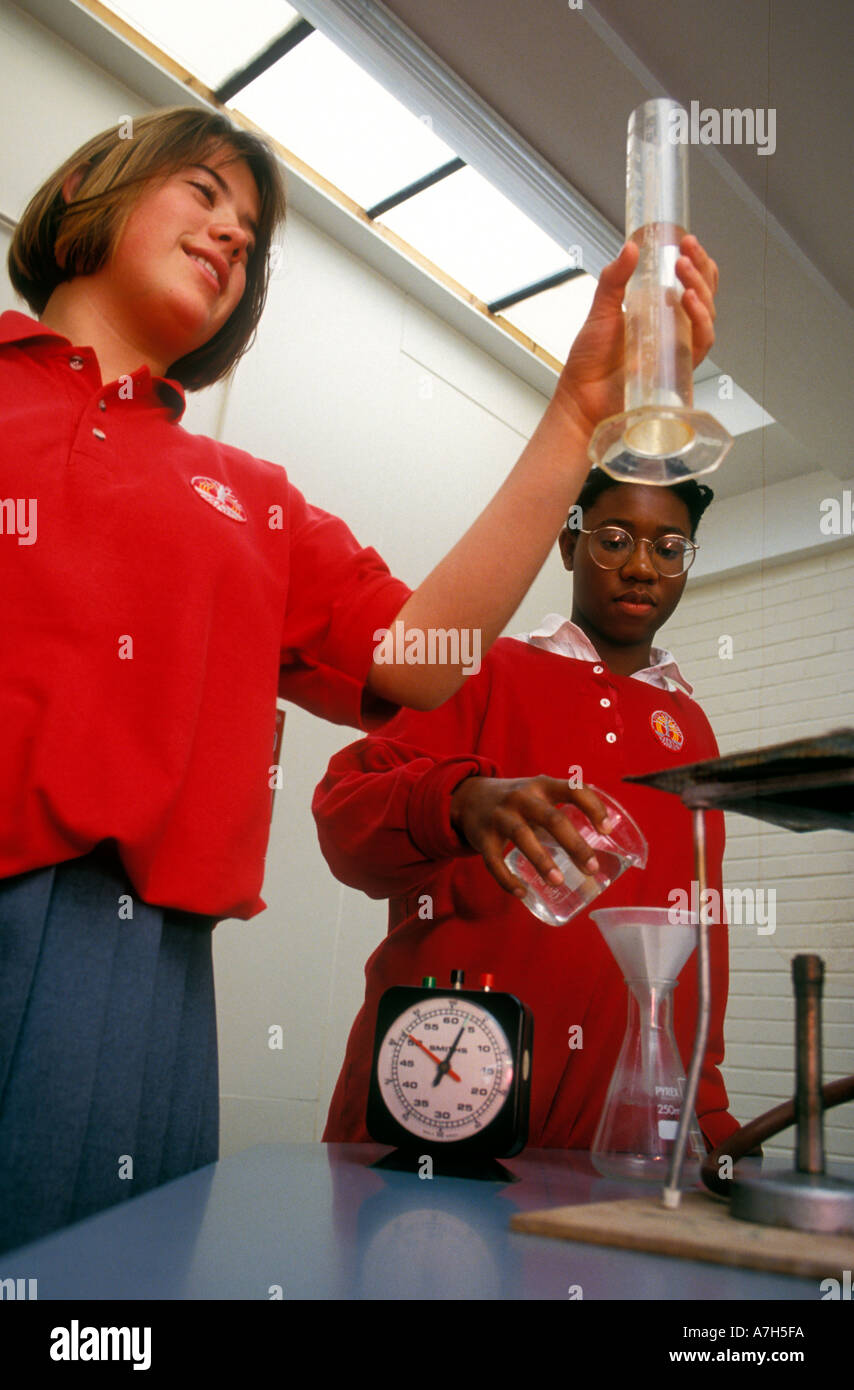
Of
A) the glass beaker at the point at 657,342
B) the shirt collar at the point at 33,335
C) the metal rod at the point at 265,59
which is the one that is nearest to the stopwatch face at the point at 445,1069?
the glass beaker at the point at 657,342

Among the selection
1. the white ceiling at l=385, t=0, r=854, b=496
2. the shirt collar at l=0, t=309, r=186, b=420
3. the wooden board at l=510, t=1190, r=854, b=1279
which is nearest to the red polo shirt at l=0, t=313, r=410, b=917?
the shirt collar at l=0, t=309, r=186, b=420

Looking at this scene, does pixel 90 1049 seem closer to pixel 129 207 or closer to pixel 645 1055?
pixel 645 1055

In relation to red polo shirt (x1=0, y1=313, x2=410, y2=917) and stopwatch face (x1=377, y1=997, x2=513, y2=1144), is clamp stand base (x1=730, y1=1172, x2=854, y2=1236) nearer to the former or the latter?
stopwatch face (x1=377, y1=997, x2=513, y2=1144)

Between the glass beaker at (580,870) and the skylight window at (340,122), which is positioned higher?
the skylight window at (340,122)

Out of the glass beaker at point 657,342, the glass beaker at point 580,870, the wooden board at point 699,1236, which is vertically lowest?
the wooden board at point 699,1236

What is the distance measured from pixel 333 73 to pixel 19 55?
0.80m

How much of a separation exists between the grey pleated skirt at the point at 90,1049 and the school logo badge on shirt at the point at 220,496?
328mm

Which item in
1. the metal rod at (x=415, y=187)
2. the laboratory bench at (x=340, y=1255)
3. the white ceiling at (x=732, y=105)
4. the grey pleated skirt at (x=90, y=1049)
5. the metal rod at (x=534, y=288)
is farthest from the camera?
the metal rod at (x=534, y=288)

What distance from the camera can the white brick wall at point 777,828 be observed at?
0.51 metres

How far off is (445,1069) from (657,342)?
1.68 feet

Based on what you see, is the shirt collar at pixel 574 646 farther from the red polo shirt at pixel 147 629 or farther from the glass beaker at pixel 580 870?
the glass beaker at pixel 580 870

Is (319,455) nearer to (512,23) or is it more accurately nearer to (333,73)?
(333,73)

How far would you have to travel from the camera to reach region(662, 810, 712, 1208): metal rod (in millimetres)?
491

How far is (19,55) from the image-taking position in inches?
95.3
